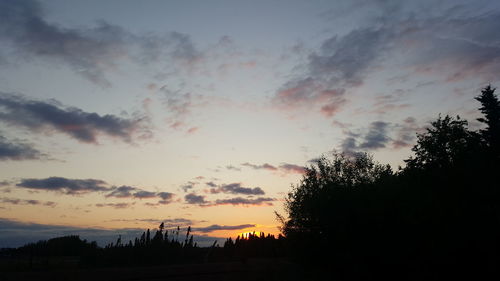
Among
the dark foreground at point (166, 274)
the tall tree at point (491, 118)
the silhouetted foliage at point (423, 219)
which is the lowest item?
the dark foreground at point (166, 274)

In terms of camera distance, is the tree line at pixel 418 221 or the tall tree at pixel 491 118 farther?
the tall tree at pixel 491 118

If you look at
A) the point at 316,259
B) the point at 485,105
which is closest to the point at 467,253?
the point at 316,259

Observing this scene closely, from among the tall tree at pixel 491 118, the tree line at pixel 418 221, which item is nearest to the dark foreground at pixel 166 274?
the tree line at pixel 418 221

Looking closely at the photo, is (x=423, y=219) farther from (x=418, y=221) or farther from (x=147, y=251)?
(x=147, y=251)

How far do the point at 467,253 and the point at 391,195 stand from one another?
26.6ft

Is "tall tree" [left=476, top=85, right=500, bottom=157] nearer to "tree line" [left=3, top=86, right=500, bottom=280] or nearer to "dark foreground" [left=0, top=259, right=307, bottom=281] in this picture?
"tree line" [left=3, top=86, right=500, bottom=280]

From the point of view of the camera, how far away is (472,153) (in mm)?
36156

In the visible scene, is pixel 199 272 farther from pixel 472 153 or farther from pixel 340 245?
pixel 472 153

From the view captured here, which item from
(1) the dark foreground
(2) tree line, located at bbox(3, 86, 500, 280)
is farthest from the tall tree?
(1) the dark foreground

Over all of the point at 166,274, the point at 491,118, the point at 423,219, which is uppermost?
the point at 491,118

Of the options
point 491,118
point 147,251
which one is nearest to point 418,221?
point 491,118

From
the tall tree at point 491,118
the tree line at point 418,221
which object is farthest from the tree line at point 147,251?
the tall tree at point 491,118

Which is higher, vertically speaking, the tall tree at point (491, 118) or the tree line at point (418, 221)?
the tall tree at point (491, 118)

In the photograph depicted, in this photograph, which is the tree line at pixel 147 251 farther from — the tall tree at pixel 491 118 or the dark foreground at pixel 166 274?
the tall tree at pixel 491 118
